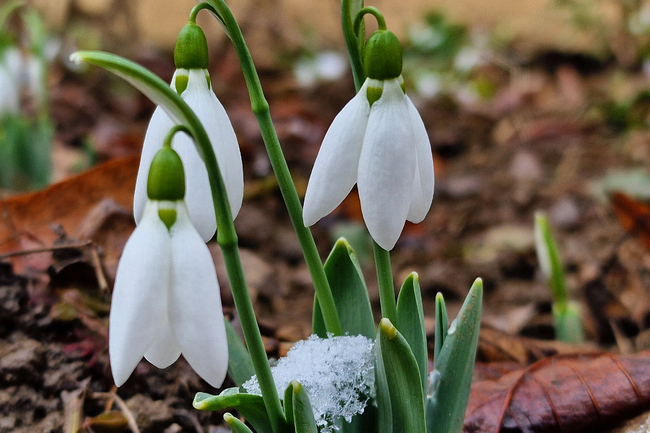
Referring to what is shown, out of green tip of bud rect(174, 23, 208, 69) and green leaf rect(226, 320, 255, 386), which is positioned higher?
green tip of bud rect(174, 23, 208, 69)

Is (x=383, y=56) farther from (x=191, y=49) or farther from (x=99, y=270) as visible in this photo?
(x=99, y=270)

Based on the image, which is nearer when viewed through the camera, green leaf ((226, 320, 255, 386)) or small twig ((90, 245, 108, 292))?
green leaf ((226, 320, 255, 386))

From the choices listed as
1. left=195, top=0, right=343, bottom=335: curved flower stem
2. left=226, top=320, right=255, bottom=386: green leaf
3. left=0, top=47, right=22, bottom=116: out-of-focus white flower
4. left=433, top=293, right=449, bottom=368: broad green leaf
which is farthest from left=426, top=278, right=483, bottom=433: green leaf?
left=0, top=47, right=22, bottom=116: out-of-focus white flower

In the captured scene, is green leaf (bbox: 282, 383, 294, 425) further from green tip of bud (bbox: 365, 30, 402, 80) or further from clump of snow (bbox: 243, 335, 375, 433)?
green tip of bud (bbox: 365, 30, 402, 80)

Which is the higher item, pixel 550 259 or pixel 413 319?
pixel 413 319

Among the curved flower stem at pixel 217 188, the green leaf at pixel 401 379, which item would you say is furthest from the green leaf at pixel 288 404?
the green leaf at pixel 401 379

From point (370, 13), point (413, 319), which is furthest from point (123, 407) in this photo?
point (370, 13)

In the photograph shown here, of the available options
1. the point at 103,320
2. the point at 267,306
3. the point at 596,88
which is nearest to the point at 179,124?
A: the point at 103,320
